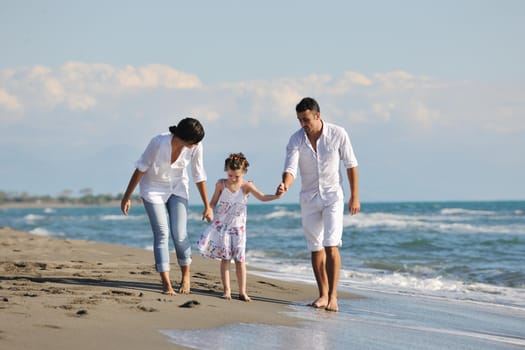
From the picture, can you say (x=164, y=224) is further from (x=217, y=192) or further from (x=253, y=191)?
(x=253, y=191)

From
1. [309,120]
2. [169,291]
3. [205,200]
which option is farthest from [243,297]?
[309,120]

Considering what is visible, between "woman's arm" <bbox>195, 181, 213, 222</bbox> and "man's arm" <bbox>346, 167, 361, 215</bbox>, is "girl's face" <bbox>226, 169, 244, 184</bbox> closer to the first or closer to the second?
"woman's arm" <bbox>195, 181, 213, 222</bbox>

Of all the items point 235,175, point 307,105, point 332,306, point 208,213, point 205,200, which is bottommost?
point 332,306

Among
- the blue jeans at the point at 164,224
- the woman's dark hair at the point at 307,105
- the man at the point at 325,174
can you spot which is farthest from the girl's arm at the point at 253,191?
the woman's dark hair at the point at 307,105

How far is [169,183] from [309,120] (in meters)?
1.42

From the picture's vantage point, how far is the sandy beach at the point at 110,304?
4.51 metres

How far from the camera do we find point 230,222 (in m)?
7.09

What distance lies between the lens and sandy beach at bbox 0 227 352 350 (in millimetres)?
4512

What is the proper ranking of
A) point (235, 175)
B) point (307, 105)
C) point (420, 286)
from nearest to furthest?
point (307, 105), point (235, 175), point (420, 286)

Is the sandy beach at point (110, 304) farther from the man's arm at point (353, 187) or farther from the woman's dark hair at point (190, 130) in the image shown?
the woman's dark hair at point (190, 130)

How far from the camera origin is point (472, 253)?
15.9 m

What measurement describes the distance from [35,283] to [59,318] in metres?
2.30

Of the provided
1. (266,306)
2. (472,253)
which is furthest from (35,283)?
(472,253)

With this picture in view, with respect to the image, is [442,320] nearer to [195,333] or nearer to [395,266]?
[195,333]
